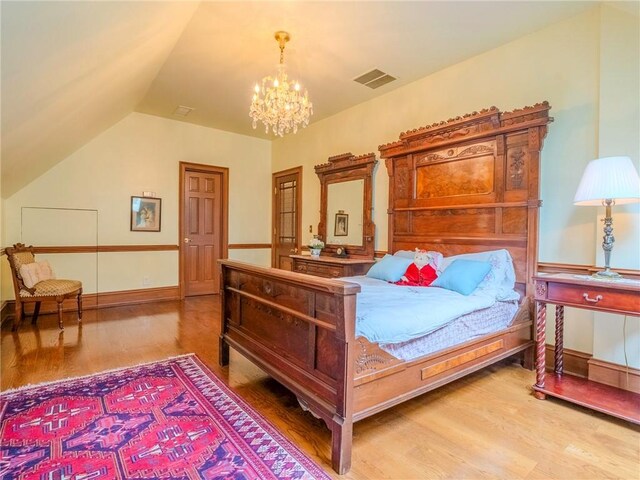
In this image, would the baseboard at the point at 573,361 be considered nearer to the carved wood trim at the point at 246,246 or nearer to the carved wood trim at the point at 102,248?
the carved wood trim at the point at 246,246

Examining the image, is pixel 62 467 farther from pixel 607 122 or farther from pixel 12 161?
pixel 607 122

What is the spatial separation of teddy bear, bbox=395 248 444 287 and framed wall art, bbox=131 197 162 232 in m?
4.02

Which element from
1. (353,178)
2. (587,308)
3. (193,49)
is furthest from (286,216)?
(587,308)

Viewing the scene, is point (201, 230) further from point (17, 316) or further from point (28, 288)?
point (17, 316)

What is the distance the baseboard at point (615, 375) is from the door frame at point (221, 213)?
523 cm

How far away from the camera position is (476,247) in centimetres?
328

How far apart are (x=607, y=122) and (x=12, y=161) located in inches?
195

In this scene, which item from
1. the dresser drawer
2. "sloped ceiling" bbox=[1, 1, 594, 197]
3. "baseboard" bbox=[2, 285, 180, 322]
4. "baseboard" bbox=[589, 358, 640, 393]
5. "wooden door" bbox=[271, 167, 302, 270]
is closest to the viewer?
"sloped ceiling" bbox=[1, 1, 594, 197]

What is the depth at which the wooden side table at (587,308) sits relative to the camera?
80.4 inches

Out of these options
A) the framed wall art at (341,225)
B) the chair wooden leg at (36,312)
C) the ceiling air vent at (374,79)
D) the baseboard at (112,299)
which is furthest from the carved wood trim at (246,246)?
the ceiling air vent at (374,79)

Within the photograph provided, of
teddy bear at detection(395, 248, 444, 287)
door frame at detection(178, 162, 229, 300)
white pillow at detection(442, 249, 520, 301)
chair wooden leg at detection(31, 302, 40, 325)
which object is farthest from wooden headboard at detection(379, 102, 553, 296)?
chair wooden leg at detection(31, 302, 40, 325)

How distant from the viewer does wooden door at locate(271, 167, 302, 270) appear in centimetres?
585

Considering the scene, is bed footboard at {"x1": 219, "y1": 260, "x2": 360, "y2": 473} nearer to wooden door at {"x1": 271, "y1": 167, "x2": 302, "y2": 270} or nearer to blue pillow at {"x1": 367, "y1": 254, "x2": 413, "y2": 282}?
blue pillow at {"x1": 367, "y1": 254, "x2": 413, "y2": 282}

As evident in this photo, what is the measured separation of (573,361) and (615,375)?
31 cm
